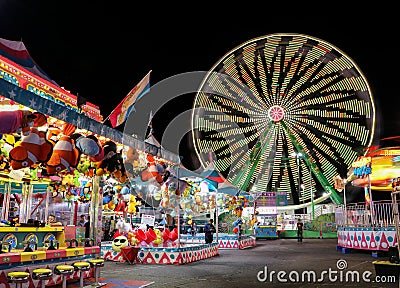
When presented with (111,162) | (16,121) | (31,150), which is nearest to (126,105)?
(111,162)

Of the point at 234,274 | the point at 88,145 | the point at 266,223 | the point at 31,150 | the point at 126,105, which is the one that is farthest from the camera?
the point at 266,223

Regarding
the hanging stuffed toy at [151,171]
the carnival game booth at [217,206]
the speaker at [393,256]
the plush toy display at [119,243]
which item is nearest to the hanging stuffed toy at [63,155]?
the hanging stuffed toy at [151,171]

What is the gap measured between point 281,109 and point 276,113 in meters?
0.34

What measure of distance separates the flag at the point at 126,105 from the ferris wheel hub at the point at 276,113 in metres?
11.9

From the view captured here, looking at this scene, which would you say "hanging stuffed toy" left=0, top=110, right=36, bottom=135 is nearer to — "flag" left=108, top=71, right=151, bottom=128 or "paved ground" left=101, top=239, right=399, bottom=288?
"flag" left=108, top=71, right=151, bottom=128

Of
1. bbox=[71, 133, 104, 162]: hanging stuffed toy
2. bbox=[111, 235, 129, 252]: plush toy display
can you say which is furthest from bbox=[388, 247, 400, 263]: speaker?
bbox=[111, 235, 129, 252]: plush toy display

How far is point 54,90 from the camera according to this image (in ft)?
33.4

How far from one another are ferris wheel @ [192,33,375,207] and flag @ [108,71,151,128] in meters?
9.02

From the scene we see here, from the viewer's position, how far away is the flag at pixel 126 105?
7.26m

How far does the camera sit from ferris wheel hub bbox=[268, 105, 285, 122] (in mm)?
18725

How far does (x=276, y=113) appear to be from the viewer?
741 inches

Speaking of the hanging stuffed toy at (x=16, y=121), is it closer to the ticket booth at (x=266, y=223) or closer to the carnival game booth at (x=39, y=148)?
the carnival game booth at (x=39, y=148)

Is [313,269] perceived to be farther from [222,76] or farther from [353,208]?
[222,76]

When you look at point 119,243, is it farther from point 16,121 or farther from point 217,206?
point 16,121
